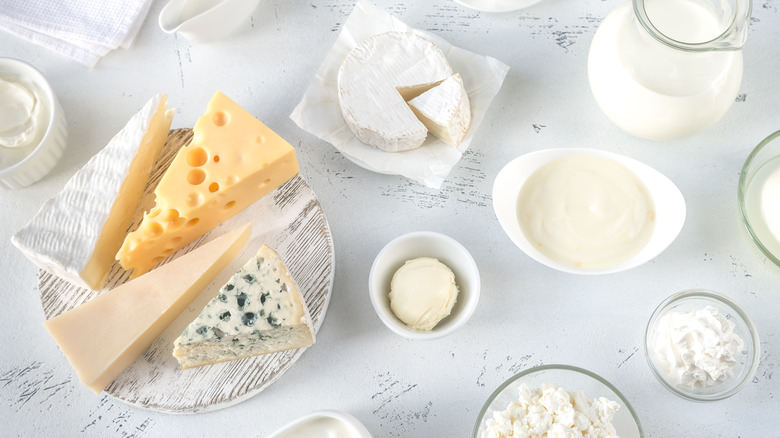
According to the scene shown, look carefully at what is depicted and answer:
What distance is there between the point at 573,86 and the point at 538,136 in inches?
6.6

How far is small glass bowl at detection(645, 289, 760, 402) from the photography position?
1505mm

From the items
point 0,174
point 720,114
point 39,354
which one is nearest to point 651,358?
point 720,114

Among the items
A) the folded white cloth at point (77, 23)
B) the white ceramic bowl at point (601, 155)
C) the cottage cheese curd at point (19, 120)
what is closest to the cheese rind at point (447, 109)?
the white ceramic bowl at point (601, 155)

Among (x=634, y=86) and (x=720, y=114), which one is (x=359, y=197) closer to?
(x=634, y=86)

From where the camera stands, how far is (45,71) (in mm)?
1858

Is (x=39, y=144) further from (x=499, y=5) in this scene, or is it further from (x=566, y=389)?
(x=566, y=389)

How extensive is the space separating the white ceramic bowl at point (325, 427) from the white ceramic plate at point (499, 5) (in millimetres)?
1080

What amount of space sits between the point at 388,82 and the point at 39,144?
86 cm

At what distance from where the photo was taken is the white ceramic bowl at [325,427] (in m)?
1.45

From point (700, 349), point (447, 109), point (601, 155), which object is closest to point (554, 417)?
point (700, 349)

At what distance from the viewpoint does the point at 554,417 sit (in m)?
1.40

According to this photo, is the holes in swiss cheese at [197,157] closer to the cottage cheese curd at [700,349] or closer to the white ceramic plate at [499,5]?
the white ceramic plate at [499,5]

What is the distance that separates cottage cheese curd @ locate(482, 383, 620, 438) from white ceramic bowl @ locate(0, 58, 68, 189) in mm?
1224

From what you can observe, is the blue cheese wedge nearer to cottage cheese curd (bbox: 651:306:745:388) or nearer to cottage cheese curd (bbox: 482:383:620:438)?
cottage cheese curd (bbox: 482:383:620:438)
